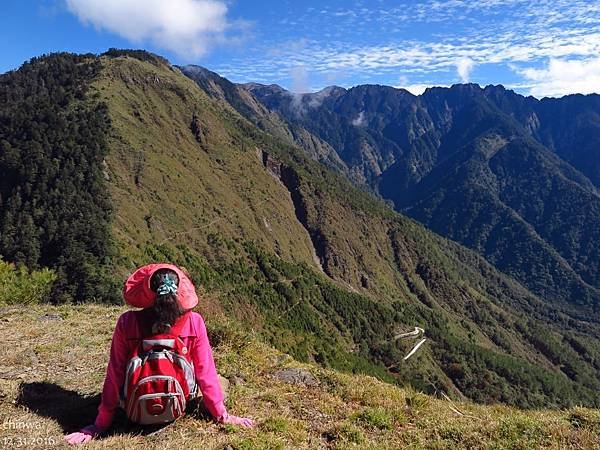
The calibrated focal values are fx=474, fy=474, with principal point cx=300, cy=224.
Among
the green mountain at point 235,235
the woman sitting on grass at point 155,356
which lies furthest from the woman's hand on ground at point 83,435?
the green mountain at point 235,235

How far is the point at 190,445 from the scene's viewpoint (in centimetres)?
626

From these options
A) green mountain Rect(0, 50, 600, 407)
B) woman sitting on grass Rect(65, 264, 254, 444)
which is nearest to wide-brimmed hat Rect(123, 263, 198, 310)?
woman sitting on grass Rect(65, 264, 254, 444)

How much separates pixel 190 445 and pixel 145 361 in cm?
125

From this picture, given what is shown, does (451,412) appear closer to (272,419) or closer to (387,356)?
(272,419)

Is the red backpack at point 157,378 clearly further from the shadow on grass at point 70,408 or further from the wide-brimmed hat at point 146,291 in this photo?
the shadow on grass at point 70,408

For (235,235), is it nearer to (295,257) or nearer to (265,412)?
(295,257)

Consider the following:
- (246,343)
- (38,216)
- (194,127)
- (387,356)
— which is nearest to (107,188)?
(38,216)

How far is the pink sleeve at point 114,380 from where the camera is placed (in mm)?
6551

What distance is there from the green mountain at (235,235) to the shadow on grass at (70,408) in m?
56.4

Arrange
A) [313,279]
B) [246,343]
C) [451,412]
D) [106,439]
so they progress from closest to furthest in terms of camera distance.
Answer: [106,439] < [451,412] < [246,343] < [313,279]

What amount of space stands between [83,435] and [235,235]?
389 feet

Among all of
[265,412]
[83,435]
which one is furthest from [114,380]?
[265,412]

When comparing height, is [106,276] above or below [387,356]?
above

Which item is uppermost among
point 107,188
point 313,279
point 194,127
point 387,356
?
point 194,127
